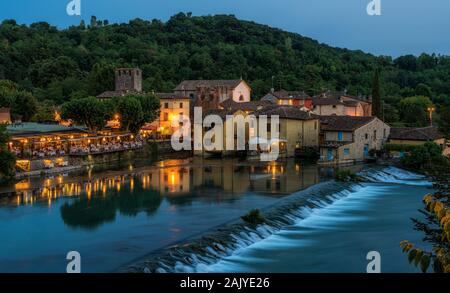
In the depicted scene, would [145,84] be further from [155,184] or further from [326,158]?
[155,184]

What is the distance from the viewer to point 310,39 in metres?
138

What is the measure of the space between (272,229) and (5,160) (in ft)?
56.0

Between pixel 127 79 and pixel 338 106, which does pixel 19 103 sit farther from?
pixel 338 106

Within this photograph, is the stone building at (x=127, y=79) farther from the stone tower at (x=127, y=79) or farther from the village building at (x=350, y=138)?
the village building at (x=350, y=138)

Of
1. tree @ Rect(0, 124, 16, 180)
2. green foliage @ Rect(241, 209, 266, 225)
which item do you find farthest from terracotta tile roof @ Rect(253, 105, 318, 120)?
green foliage @ Rect(241, 209, 266, 225)

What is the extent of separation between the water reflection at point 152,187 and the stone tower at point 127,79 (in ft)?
91.1

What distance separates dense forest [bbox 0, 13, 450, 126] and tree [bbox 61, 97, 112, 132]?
9.31 m

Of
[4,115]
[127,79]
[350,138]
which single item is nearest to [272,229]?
[350,138]

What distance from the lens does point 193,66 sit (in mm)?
87875

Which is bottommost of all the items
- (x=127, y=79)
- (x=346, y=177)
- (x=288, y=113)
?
(x=346, y=177)

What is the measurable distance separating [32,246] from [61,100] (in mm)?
55949

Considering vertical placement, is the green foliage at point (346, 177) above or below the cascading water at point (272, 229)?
above

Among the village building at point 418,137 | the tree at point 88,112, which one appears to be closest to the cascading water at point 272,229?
the village building at point 418,137

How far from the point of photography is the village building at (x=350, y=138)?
140 ft
